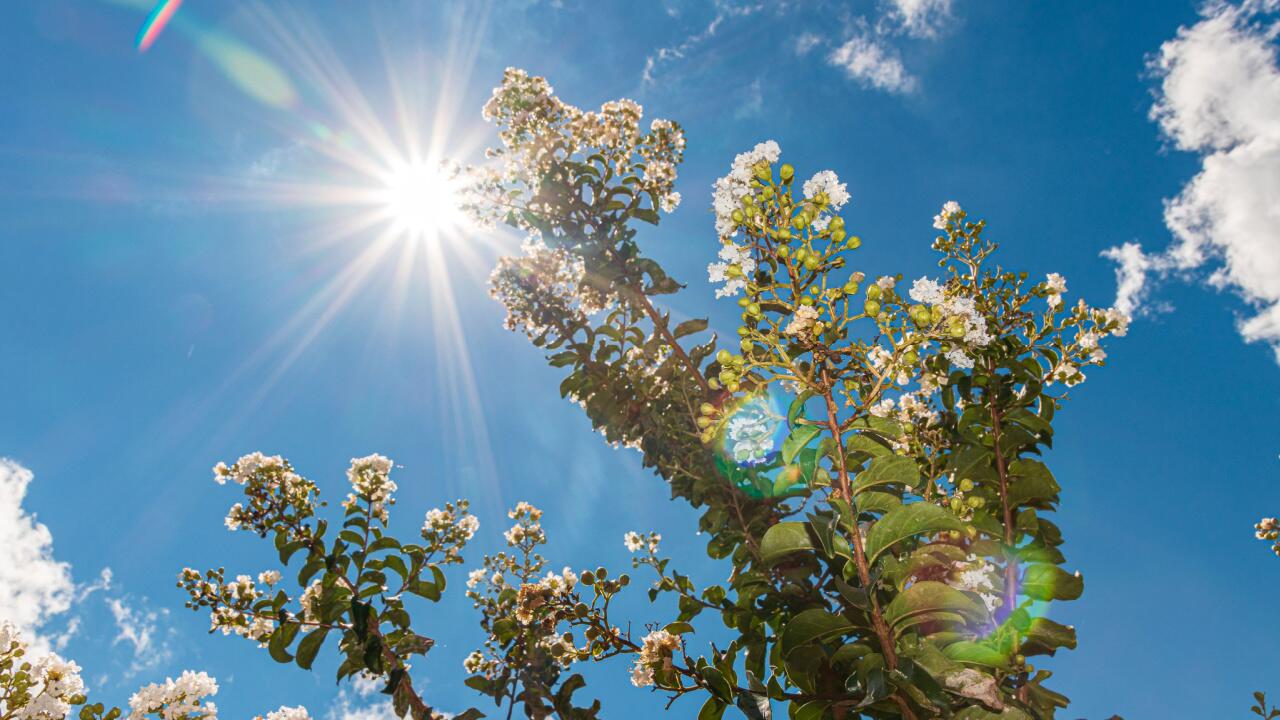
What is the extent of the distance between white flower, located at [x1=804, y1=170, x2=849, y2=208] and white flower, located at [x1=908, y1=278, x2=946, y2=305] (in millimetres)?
409

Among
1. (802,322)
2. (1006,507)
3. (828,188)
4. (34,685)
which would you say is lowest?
(34,685)

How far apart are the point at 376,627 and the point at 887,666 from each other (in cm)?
299

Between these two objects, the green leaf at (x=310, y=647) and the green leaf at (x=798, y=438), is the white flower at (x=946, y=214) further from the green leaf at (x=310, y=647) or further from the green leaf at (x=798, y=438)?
the green leaf at (x=310, y=647)

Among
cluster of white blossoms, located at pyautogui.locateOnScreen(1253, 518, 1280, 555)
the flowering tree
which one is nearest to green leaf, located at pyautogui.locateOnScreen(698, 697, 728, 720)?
the flowering tree

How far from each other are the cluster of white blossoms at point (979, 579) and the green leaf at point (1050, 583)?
0.18 m

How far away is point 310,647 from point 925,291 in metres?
4.03

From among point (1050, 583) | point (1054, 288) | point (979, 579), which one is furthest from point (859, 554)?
point (1054, 288)

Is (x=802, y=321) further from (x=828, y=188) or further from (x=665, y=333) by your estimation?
(x=665, y=333)

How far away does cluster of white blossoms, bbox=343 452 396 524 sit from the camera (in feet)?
13.3

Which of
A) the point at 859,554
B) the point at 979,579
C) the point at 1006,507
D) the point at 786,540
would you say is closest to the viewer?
the point at 859,554

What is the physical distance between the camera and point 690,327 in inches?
192

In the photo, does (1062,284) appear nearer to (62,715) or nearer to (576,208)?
(576,208)

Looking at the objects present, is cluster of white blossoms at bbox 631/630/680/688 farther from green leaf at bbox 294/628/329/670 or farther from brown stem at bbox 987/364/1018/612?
green leaf at bbox 294/628/329/670

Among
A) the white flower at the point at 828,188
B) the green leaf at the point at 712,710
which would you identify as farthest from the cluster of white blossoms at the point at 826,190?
the green leaf at the point at 712,710
